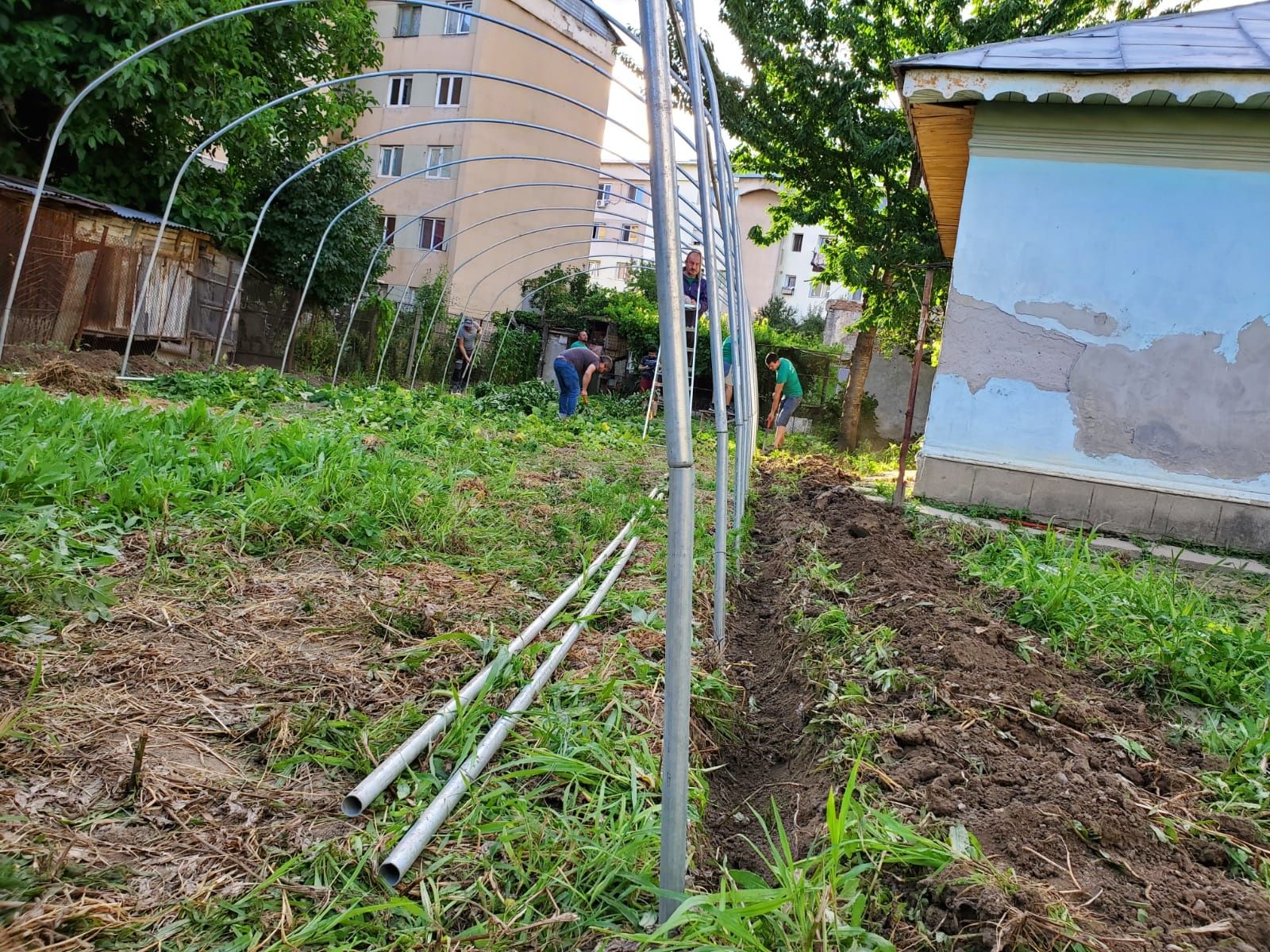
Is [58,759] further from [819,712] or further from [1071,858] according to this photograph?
[1071,858]

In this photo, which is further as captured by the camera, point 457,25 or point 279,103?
point 457,25

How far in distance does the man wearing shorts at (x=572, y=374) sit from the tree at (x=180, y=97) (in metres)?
5.15

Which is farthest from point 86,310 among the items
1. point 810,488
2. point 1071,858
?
point 1071,858

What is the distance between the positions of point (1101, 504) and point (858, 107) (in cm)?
1026

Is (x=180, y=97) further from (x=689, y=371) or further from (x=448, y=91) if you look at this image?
(x=448, y=91)

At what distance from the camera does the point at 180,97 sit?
1234 centimetres

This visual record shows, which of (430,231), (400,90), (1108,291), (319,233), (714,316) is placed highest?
(400,90)

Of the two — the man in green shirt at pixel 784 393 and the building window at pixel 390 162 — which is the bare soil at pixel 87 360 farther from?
the building window at pixel 390 162

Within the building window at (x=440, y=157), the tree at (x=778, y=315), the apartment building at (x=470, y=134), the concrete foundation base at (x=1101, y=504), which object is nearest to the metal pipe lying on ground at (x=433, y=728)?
the concrete foundation base at (x=1101, y=504)

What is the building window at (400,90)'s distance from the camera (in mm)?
28984

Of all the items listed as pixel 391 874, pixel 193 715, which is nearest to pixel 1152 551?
pixel 391 874

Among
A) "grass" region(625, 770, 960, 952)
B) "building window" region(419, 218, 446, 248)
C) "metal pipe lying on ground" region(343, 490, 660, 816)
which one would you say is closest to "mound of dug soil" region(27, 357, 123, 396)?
"metal pipe lying on ground" region(343, 490, 660, 816)

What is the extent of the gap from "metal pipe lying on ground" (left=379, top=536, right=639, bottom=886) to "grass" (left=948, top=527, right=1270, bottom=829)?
2082mm

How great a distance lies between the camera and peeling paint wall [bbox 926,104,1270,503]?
6.66 m
